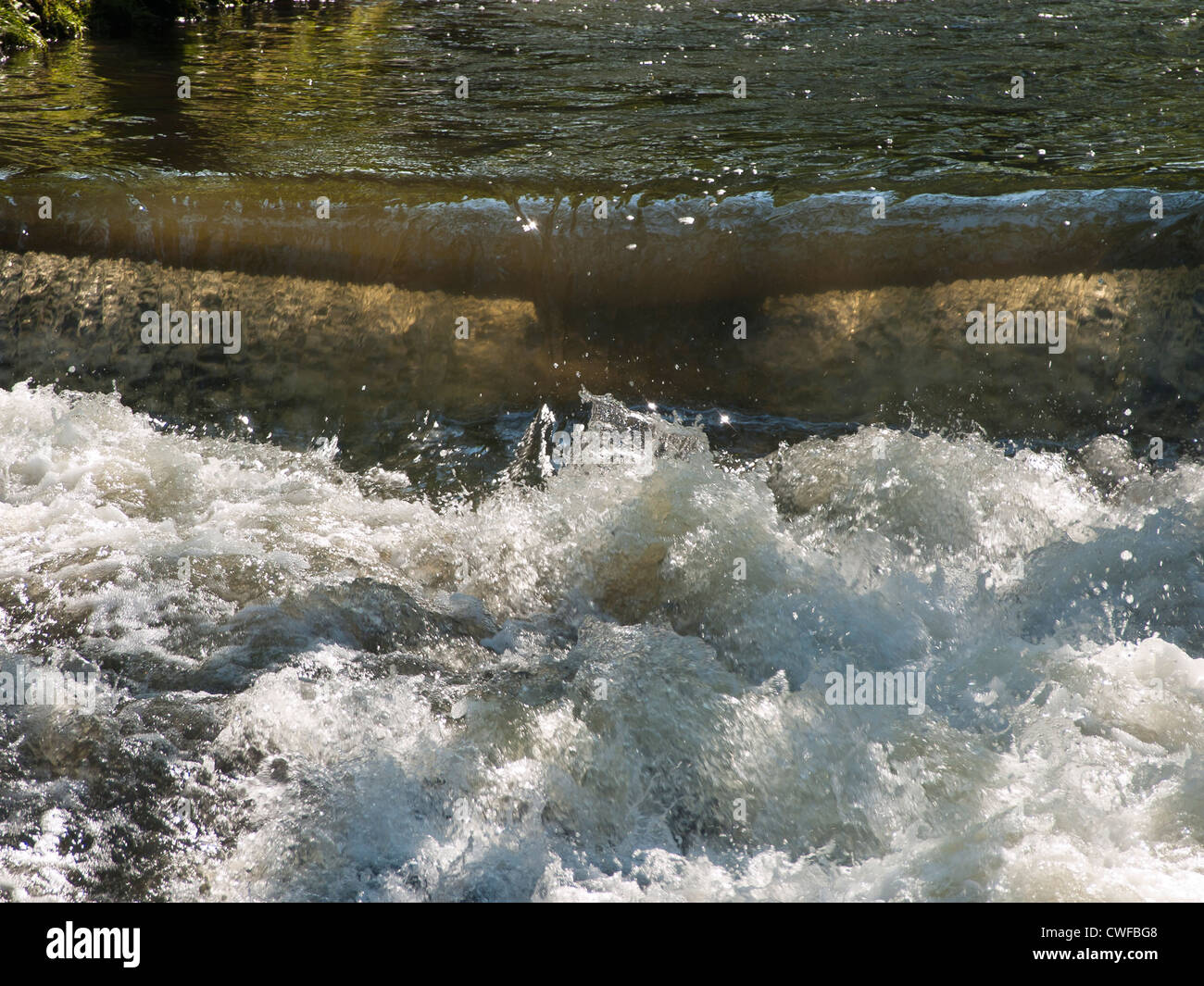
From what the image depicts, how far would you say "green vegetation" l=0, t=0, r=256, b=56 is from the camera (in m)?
10.1

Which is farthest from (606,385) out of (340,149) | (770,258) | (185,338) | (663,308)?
(340,149)

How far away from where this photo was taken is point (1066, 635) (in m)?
3.66

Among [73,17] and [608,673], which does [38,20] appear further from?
[608,673]

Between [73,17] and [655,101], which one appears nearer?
[655,101]

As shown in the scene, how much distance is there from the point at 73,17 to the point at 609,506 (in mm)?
10083

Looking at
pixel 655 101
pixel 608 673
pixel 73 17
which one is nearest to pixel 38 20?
pixel 73 17

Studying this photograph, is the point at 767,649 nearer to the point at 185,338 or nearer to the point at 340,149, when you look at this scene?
the point at 185,338

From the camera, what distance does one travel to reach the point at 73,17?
430 inches

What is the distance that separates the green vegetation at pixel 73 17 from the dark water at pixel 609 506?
4.31 meters

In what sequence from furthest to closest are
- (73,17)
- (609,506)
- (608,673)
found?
(73,17) < (609,506) < (608,673)

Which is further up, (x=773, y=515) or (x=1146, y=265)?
(x=1146, y=265)
